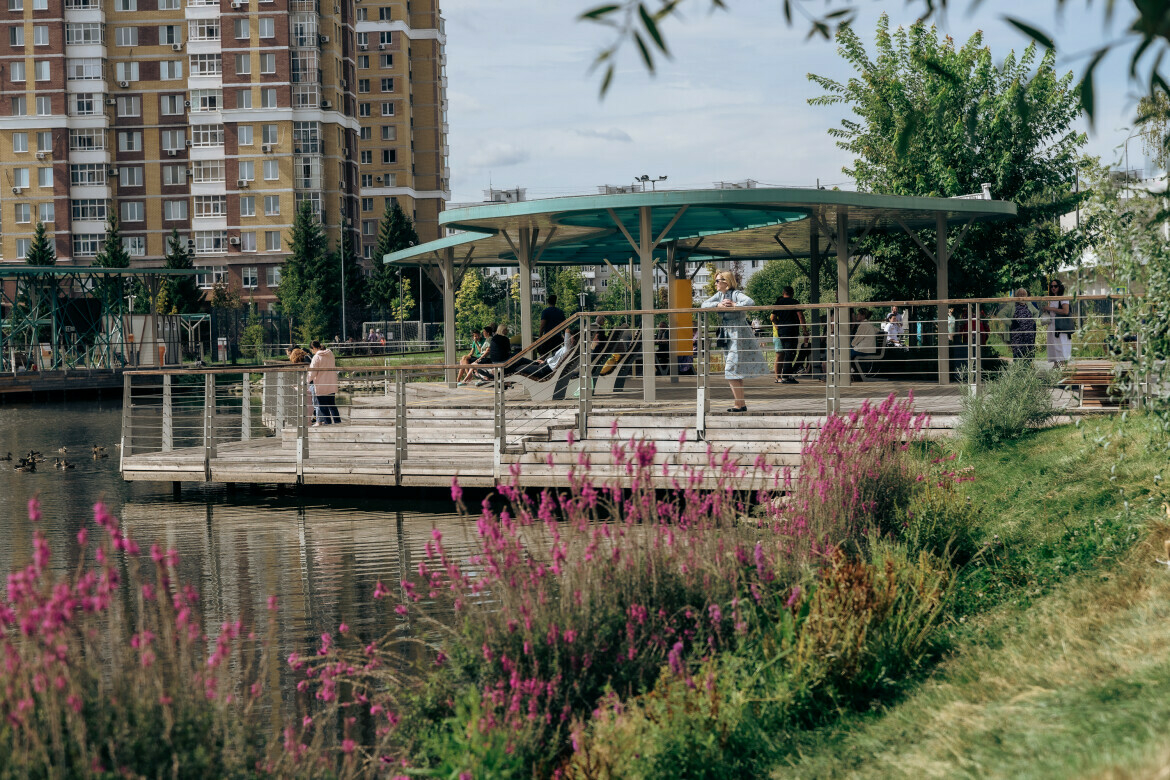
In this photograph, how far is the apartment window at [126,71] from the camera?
78.6m

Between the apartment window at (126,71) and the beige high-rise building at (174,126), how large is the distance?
8cm

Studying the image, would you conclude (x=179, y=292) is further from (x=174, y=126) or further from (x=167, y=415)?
(x=167, y=415)

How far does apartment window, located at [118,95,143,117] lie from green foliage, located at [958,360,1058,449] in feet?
253

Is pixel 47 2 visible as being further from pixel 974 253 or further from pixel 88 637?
pixel 88 637

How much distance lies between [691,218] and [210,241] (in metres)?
63.7

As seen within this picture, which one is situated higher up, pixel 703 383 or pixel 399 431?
pixel 703 383

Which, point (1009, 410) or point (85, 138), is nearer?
point (1009, 410)

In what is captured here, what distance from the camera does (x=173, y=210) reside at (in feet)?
261

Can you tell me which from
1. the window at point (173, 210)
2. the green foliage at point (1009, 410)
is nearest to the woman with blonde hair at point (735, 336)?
the green foliage at point (1009, 410)

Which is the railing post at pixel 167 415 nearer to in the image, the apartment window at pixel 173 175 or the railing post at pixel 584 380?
the railing post at pixel 584 380

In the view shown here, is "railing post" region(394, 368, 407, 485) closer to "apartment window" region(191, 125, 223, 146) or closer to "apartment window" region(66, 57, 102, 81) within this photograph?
"apartment window" region(191, 125, 223, 146)

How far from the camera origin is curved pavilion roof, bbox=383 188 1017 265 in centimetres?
1609

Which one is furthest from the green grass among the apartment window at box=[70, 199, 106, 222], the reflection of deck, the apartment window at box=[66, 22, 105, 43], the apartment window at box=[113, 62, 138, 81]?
the apartment window at box=[113, 62, 138, 81]

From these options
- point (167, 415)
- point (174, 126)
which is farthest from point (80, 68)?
point (167, 415)
